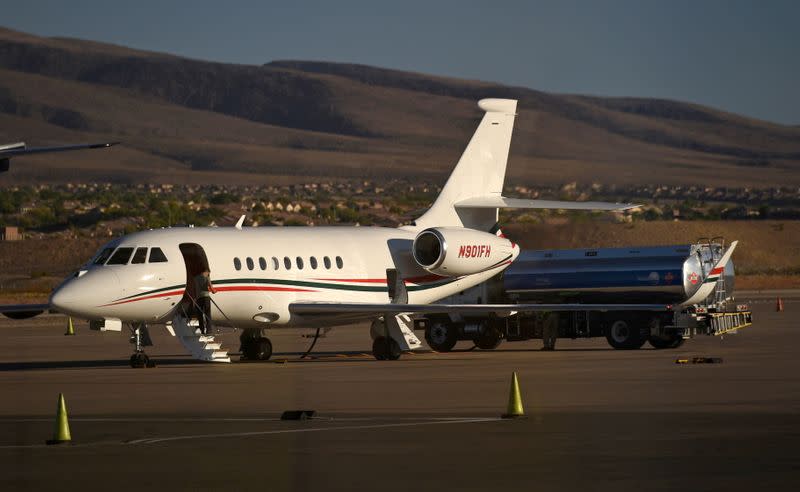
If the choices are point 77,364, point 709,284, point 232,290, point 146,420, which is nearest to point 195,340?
point 232,290

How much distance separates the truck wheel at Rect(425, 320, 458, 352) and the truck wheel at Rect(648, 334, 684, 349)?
16.1 feet

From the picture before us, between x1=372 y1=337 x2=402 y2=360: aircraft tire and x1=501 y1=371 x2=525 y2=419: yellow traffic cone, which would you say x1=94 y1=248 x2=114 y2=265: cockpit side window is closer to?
x1=372 y1=337 x2=402 y2=360: aircraft tire

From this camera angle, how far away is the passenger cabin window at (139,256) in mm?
34438

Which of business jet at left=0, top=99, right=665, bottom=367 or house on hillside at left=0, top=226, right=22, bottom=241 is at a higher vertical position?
business jet at left=0, top=99, right=665, bottom=367

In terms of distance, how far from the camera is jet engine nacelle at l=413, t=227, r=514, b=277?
3838 cm

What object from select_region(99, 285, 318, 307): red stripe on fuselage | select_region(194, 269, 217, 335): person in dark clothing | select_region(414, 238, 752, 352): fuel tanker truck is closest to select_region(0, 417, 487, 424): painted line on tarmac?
select_region(99, 285, 318, 307): red stripe on fuselage

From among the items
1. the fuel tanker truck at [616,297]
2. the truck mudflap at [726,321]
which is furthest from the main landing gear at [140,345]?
the truck mudflap at [726,321]

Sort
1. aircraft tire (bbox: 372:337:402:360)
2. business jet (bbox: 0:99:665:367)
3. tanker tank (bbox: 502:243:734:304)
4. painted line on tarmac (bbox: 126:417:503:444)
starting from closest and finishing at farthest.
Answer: painted line on tarmac (bbox: 126:417:503:444) < business jet (bbox: 0:99:665:367) < aircraft tire (bbox: 372:337:402:360) < tanker tank (bbox: 502:243:734:304)

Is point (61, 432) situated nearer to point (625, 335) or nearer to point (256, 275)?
point (256, 275)

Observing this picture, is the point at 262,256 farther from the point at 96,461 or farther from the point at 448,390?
the point at 96,461

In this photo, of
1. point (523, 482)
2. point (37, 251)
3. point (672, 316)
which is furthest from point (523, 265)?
point (37, 251)

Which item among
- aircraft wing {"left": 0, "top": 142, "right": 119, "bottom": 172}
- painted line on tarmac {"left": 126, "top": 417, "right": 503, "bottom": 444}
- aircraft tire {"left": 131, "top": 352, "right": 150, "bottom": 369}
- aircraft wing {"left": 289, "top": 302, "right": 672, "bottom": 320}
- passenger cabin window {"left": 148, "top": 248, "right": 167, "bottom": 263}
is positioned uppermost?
aircraft wing {"left": 0, "top": 142, "right": 119, "bottom": 172}

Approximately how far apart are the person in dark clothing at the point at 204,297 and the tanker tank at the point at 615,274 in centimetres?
944

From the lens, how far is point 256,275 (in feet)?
118
